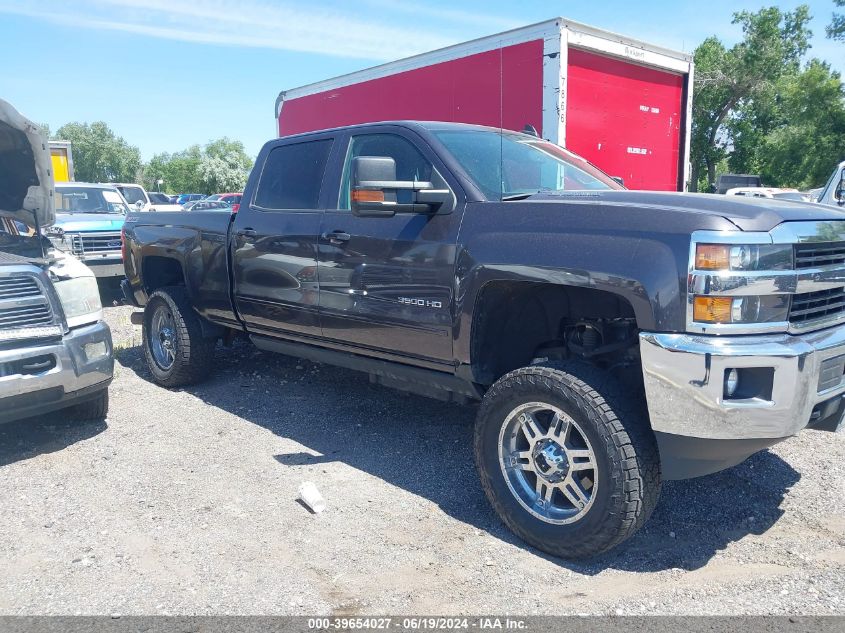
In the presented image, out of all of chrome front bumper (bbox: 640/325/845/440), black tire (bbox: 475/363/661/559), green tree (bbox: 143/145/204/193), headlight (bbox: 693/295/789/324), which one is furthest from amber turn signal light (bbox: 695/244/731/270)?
green tree (bbox: 143/145/204/193)

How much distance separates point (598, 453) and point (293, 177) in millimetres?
2935

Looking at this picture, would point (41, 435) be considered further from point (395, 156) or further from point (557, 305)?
point (557, 305)

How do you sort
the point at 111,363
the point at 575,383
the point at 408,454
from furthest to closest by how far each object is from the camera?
1. the point at 111,363
2. the point at 408,454
3. the point at 575,383

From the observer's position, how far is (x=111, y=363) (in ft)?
15.6

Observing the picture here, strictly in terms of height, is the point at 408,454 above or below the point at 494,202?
below

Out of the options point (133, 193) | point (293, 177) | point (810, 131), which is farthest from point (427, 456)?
point (810, 131)

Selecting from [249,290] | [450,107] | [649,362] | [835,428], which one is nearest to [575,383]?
[649,362]

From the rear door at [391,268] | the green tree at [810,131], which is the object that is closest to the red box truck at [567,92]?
the rear door at [391,268]

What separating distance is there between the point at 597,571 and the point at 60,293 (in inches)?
144

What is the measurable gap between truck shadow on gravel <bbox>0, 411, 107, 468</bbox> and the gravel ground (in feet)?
0.07

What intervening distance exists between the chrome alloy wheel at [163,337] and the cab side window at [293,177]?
59.1 inches

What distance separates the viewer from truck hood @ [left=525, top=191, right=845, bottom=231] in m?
2.79

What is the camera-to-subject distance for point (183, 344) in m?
5.70

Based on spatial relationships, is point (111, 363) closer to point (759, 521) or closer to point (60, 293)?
point (60, 293)
